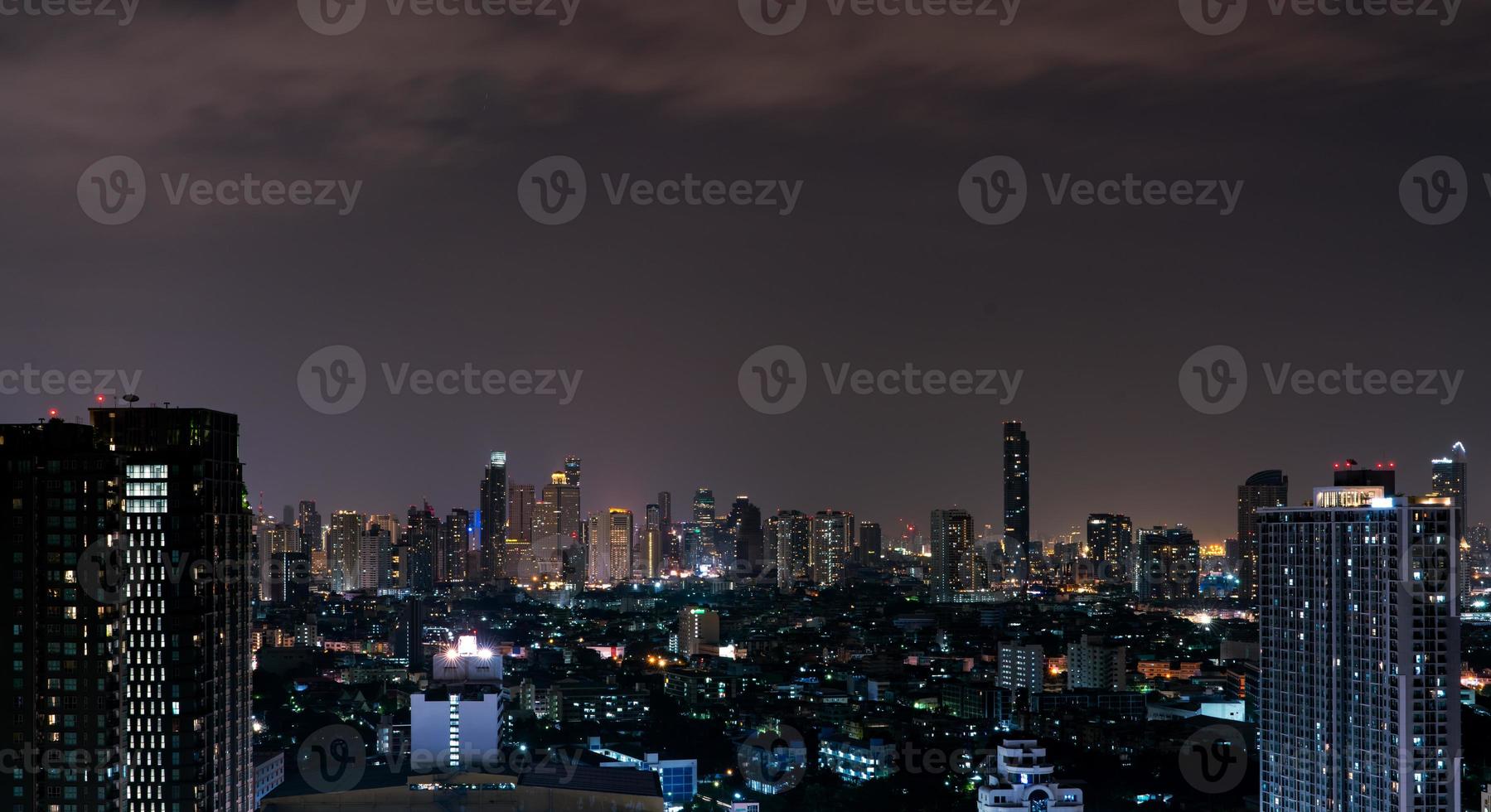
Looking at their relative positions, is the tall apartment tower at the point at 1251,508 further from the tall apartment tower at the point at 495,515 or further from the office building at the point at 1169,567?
the tall apartment tower at the point at 495,515

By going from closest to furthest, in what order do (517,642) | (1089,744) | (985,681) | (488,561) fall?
(1089,744)
(985,681)
(517,642)
(488,561)

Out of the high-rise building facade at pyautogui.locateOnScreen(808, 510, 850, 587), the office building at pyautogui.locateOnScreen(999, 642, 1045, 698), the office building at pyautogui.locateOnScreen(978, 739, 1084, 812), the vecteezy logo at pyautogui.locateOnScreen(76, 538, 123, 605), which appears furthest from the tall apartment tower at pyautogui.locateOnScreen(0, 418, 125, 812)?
the high-rise building facade at pyautogui.locateOnScreen(808, 510, 850, 587)

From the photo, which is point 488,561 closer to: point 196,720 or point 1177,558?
point 1177,558

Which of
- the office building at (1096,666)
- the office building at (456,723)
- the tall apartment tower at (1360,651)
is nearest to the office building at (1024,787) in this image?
the tall apartment tower at (1360,651)

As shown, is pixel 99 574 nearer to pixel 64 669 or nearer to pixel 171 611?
pixel 171 611

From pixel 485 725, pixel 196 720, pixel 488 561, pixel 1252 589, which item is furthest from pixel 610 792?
pixel 488 561

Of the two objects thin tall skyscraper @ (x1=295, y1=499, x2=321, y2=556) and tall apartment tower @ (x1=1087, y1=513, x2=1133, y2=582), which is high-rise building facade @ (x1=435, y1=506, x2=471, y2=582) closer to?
thin tall skyscraper @ (x1=295, y1=499, x2=321, y2=556)

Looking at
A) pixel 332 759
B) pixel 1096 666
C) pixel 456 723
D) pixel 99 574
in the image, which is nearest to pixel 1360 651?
pixel 99 574
